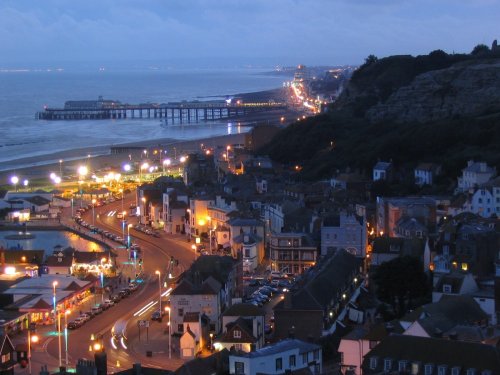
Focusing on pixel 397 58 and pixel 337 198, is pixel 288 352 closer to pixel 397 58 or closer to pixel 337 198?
pixel 337 198

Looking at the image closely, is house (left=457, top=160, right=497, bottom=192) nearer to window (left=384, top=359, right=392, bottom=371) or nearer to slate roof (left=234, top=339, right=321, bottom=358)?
slate roof (left=234, top=339, right=321, bottom=358)

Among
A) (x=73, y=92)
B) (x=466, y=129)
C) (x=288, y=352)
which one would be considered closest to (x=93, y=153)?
(x=466, y=129)

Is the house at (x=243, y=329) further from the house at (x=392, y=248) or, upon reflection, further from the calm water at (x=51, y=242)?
the calm water at (x=51, y=242)

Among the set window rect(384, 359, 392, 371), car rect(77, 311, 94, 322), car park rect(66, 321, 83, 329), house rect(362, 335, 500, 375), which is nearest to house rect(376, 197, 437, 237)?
car rect(77, 311, 94, 322)

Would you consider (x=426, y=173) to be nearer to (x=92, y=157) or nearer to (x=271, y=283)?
(x=271, y=283)

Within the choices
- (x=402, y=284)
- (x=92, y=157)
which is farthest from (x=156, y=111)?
(x=402, y=284)
